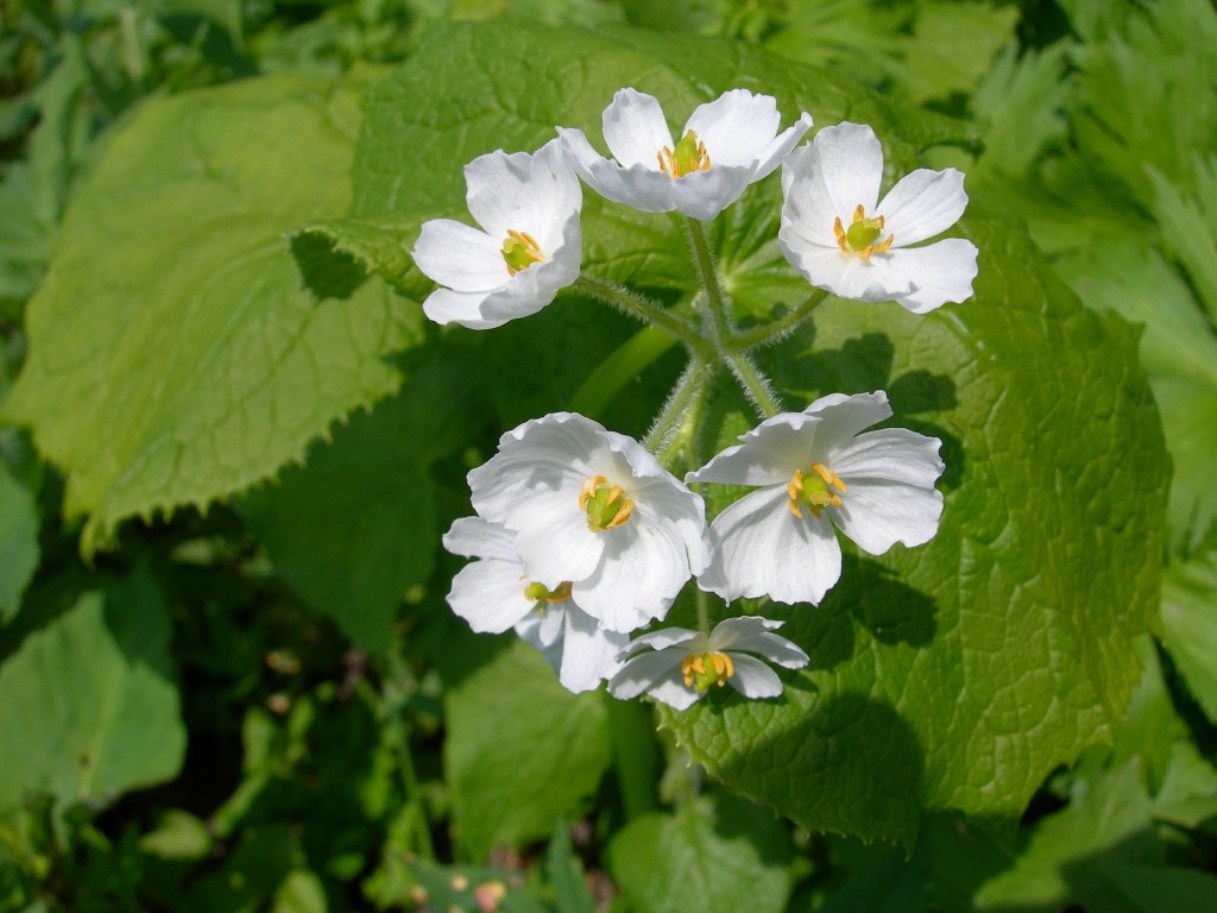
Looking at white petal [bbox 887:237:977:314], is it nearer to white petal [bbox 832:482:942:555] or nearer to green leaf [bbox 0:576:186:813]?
white petal [bbox 832:482:942:555]

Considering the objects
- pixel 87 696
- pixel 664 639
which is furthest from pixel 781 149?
pixel 87 696

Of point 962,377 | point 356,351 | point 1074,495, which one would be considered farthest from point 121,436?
point 1074,495

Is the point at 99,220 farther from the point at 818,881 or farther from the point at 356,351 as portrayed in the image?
the point at 818,881

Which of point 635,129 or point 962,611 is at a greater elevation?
point 635,129

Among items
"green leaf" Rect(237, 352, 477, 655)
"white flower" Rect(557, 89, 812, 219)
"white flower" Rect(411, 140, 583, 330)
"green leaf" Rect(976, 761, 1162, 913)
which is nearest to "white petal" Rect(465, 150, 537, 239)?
"white flower" Rect(411, 140, 583, 330)

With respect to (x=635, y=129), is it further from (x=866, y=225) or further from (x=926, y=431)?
(x=926, y=431)

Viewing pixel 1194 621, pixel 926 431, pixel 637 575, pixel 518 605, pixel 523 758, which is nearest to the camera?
pixel 637 575
